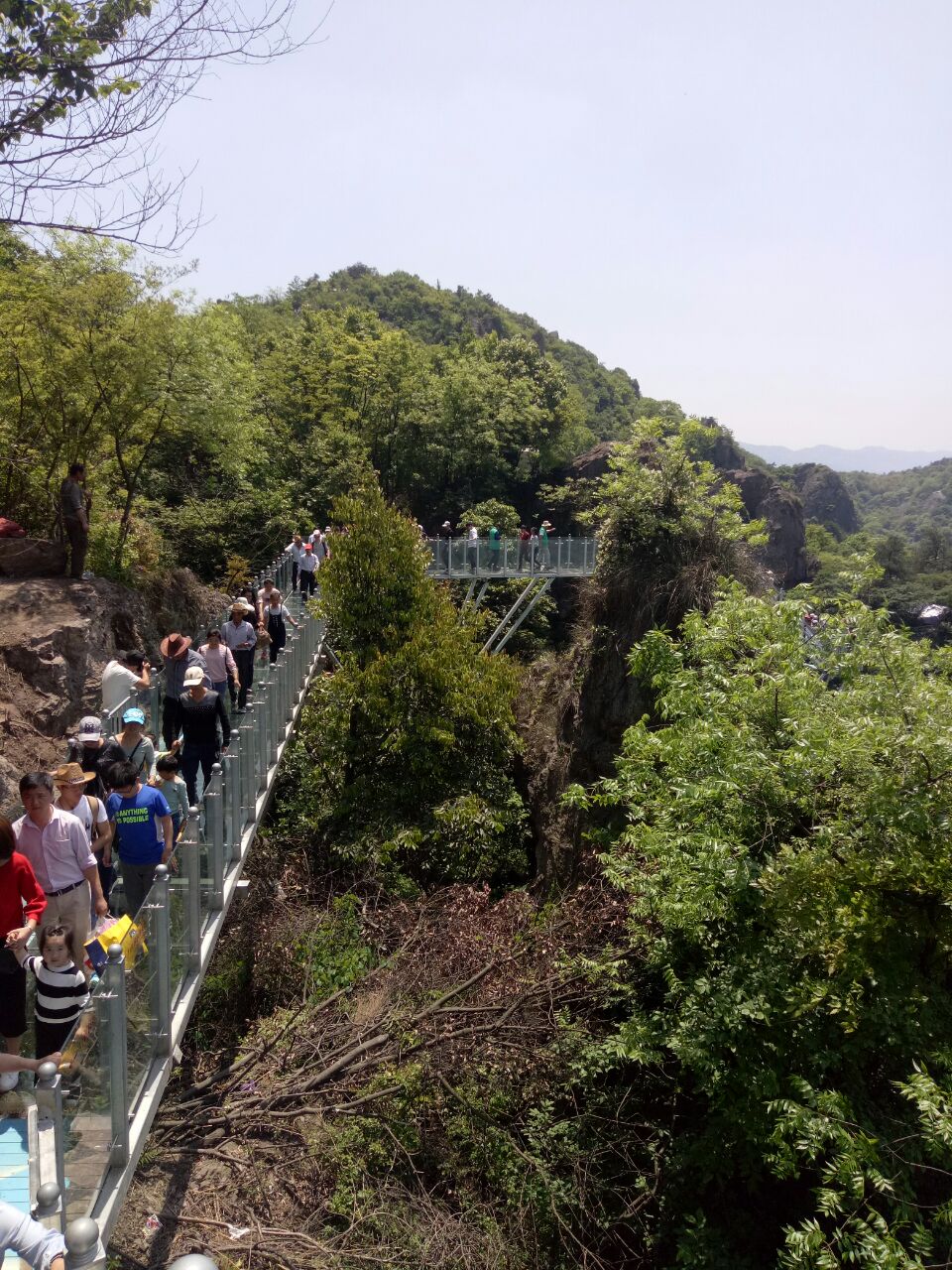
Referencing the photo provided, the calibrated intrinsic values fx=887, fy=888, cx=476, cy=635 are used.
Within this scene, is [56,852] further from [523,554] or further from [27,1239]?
[523,554]

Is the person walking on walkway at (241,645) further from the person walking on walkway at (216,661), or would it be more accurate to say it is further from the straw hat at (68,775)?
the straw hat at (68,775)

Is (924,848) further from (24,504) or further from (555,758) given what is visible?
(24,504)

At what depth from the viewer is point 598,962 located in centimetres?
873

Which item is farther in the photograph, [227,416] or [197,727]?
[227,416]

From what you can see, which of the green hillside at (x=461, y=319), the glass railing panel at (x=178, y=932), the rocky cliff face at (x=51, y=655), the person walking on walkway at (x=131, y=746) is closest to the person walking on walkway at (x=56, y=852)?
the glass railing panel at (x=178, y=932)

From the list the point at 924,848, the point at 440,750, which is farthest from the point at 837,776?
the point at 440,750

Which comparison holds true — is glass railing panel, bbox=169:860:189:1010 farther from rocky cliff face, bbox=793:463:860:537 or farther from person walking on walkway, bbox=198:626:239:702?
rocky cliff face, bbox=793:463:860:537

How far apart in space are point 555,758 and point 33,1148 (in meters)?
12.6

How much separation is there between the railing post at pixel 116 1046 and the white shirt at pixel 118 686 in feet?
14.6

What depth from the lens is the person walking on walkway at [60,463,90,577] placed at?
1025 centimetres

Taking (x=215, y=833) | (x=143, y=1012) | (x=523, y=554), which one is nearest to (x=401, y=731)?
(x=215, y=833)

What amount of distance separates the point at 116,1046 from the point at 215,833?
8.10 ft

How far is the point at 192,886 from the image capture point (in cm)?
589

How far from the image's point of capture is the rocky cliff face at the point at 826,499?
3922 inches
